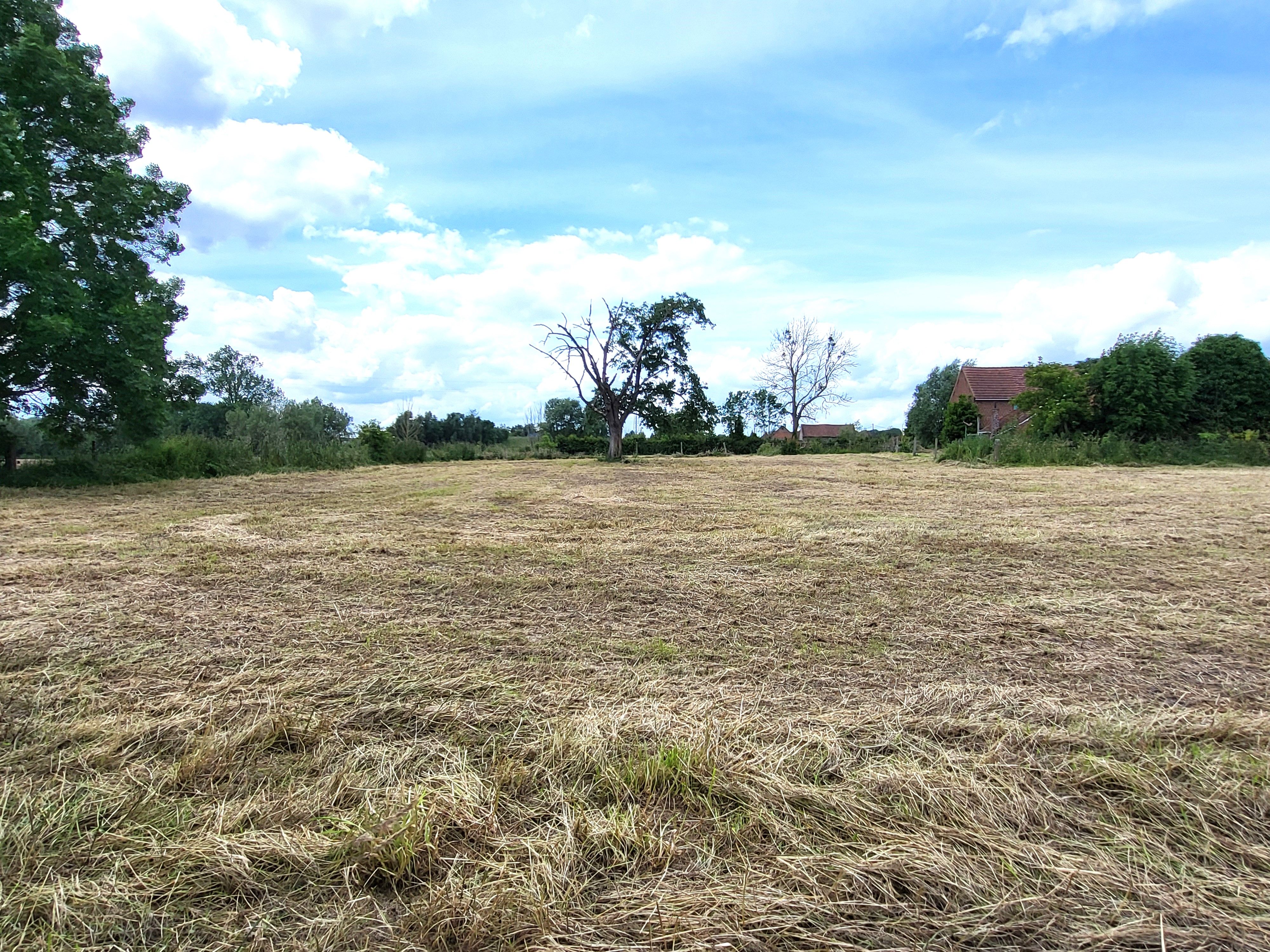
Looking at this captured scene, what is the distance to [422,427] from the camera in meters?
43.2

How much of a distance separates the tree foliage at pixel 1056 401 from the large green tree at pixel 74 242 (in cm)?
2550

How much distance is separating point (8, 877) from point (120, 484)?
14.2 metres

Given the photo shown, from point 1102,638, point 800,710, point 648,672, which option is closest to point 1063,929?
point 800,710

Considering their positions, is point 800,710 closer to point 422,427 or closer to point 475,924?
point 475,924

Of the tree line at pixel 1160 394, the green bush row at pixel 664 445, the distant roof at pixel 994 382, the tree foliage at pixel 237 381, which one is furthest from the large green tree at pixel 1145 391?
the tree foliage at pixel 237 381

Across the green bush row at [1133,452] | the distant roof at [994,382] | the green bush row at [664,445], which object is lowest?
the green bush row at [1133,452]

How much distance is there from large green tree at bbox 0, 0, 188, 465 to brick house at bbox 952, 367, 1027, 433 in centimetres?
3898

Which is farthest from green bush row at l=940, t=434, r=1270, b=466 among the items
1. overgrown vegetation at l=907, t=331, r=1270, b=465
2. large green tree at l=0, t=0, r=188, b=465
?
large green tree at l=0, t=0, r=188, b=465

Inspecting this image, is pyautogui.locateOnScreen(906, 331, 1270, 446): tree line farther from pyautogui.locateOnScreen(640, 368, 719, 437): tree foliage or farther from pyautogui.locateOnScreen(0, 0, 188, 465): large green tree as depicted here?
pyautogui.locateOnScreen(0, 0, 188, 465): large green tree

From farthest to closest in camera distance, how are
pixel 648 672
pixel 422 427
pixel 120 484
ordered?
1. pixel 422 427
2. pixel 120 484
3. pixel 648 672

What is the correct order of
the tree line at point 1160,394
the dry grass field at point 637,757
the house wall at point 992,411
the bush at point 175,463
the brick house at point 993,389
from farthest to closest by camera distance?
the brick house at point 993,389, the house wall at point 992,411, the tree line at point 1160,394, the bush at point 175,463, the dry grass field at point 637,757

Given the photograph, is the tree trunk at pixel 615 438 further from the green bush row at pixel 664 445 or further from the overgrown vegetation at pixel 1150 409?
the overgrown vegetation at pixel 1150 409

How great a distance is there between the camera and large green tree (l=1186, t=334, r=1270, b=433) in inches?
797

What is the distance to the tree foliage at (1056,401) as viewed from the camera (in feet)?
66.3
